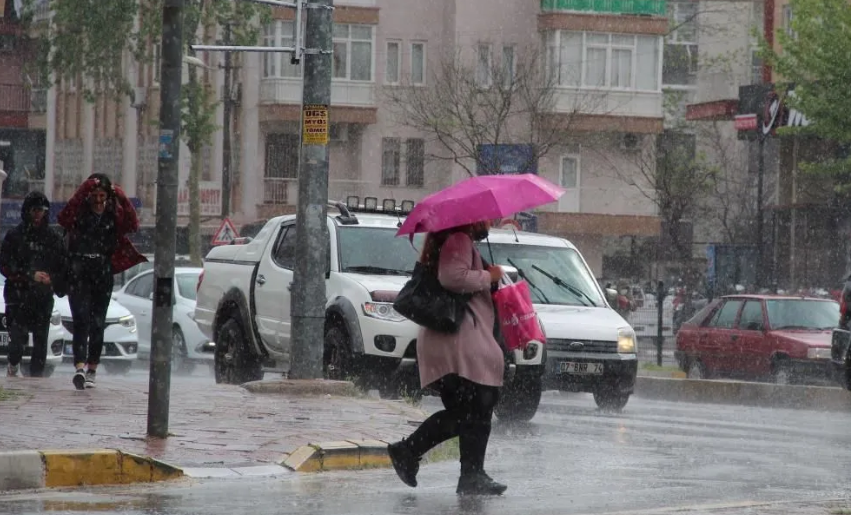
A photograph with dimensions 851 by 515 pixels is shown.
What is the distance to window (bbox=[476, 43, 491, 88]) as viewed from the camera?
49338 millimetres

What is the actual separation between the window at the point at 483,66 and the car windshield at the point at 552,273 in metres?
31.6

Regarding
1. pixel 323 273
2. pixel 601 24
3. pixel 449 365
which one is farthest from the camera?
pixel 601 24

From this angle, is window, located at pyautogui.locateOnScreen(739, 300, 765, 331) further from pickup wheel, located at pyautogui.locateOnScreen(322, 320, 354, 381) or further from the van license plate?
pickup wheel, located at pyautogui.locateOnScreen(322, 320, 354, 381)

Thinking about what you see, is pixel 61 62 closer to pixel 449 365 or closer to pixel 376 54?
pixel 376 54

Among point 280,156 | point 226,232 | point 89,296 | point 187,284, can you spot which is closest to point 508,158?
point 187,284

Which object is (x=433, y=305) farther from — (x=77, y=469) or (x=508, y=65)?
(x=508, y=65)

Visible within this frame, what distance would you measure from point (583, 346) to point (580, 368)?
0.70 ft

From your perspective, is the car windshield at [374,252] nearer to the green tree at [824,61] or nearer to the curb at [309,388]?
the curb at [309,388]

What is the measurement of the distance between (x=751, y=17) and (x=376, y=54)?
21.1 m

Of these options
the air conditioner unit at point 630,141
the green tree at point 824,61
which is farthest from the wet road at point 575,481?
the air conditioner unit at point 630,141

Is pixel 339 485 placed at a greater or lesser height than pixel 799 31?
lesser

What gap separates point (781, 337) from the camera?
2311 cm

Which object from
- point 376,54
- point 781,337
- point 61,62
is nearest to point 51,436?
point 781,337

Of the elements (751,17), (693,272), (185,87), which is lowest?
(693,272)
